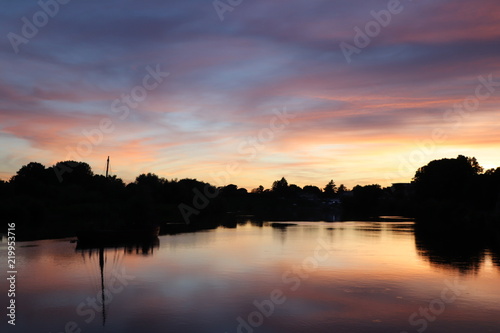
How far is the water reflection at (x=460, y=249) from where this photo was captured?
43156mm

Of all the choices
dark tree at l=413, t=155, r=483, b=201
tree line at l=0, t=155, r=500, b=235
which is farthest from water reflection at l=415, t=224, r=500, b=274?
dark tree at l=413, t=155, r=483, b=201

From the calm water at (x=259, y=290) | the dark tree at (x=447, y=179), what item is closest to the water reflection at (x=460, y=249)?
the calm water at (x=259, y=290)

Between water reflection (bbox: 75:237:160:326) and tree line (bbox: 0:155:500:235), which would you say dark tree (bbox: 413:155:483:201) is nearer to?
tree line (bbox: 0:155:500:235)

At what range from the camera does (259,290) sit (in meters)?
30.8

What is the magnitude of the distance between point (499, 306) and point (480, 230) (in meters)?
61.6

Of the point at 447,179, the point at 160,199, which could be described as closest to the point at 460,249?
the point at 447,179

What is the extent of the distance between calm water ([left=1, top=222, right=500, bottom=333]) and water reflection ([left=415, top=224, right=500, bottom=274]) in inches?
8.6

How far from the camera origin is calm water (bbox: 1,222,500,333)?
906 inches

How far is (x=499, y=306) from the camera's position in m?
26.8

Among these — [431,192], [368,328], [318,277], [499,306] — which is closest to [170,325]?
[368,328]

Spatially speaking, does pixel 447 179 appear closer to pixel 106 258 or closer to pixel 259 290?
pixel 106 258

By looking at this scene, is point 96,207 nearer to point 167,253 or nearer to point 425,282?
point 167,253

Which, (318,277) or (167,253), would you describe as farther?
(167,253)

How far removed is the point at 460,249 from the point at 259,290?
114 feet
